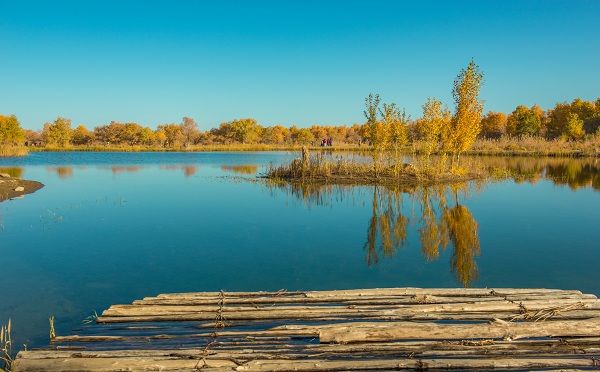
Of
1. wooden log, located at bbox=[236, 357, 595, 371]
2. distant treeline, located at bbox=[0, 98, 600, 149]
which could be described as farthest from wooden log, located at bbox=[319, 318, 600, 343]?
distant treeline, located at bbox=[0, 98, 600, 149]

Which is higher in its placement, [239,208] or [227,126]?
[227,126]

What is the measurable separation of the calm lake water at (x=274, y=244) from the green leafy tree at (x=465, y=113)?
5.87m

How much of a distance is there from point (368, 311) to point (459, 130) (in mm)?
18804

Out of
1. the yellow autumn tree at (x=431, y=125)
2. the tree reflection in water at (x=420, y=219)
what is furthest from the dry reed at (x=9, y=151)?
the yellow autumn tree at (x=431, y=125)

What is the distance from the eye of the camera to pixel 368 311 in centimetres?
440

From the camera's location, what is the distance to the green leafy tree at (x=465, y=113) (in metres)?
20.8

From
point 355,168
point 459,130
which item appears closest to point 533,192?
point 459,130

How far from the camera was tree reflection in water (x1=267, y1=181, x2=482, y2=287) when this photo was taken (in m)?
8.12

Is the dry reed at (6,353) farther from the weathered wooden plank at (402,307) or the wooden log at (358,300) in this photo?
the wooden log at (358,300)

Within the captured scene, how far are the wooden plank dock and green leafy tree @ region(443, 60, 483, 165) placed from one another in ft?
57.1

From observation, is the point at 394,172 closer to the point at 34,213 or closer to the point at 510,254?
the point at 510,254

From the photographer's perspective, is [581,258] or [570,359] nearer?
[570,359]

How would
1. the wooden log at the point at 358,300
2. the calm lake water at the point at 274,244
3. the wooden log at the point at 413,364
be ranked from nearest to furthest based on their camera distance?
the wooden log at the point at 413,364
the wooden log at the point at 358,300
the calm lake water at the point at 274,244

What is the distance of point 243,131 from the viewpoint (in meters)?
81.2
